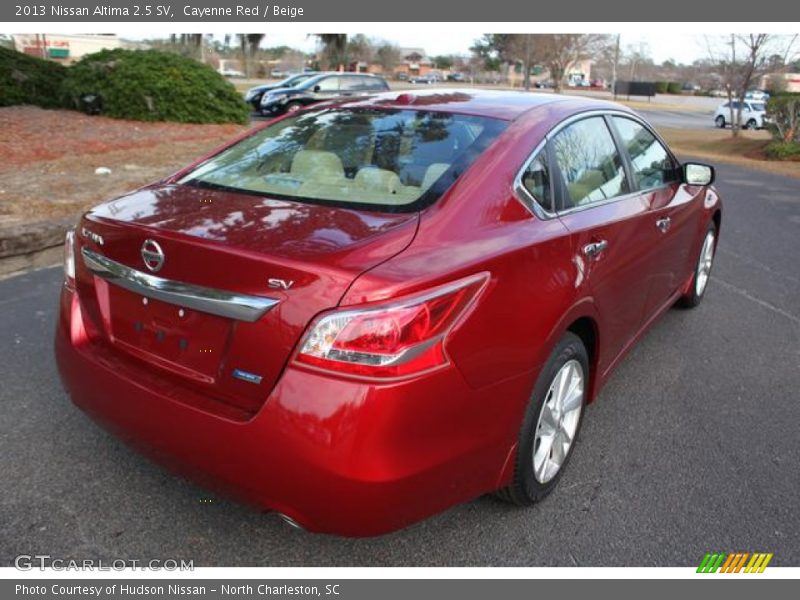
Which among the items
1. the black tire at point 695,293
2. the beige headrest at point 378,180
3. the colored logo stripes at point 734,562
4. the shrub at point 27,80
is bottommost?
the colored logo stripes at point 734,562

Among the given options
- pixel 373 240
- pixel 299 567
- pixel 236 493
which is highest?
pixel 373 240

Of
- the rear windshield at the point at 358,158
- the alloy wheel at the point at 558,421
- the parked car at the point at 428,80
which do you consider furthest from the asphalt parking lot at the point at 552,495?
the parked car at the point at 428,80

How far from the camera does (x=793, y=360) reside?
4484mm

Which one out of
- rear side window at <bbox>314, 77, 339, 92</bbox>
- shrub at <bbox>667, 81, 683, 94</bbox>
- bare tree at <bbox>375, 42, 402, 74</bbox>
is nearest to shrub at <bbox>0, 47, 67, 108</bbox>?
rear side window at <bbox>314, 77, 339, 92</bbox>

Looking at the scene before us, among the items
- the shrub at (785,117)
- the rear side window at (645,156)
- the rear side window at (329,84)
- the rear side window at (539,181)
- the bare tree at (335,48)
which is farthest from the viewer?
the bare tree at (335,48)

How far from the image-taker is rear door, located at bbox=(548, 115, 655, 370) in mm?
2938

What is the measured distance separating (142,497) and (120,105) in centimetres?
1292

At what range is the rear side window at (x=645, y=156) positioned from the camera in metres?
3.83

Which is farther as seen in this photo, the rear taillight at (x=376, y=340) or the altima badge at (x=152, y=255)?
the altima badge at (x=152, y=255)

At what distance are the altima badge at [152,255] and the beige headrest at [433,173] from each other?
977mm

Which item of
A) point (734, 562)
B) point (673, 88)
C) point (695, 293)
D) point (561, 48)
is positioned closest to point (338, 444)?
point (734, 562)

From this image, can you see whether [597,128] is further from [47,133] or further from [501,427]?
[47,133]

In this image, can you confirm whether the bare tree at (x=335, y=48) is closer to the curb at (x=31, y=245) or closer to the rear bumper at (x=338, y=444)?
the curb at (x=31, y=245)

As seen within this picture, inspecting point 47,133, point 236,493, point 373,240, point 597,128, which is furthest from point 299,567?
point 47,133
